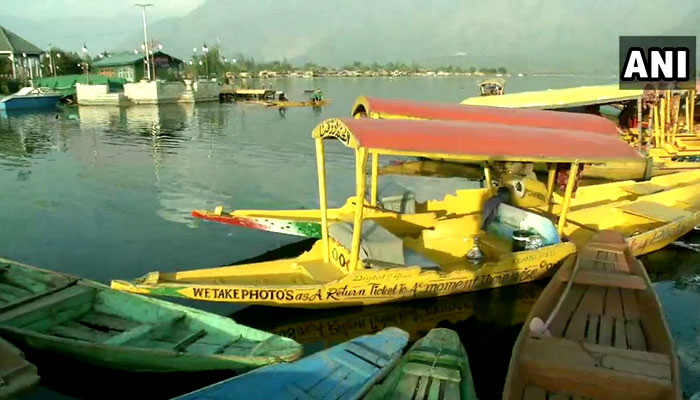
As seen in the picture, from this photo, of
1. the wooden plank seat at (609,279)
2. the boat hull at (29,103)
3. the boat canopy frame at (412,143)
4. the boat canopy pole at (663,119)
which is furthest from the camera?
the boat hull at (29,103)

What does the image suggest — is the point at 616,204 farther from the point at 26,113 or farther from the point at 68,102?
the point at 68,102

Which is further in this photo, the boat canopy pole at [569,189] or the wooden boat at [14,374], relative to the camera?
the boat canopy pole at [569,189]

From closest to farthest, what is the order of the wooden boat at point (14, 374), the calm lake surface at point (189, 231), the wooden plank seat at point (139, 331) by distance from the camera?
the wooden boat at point (14, 374) < the wooden plank seat at point (139, 331) < the calm lake surface at point (189, 231)

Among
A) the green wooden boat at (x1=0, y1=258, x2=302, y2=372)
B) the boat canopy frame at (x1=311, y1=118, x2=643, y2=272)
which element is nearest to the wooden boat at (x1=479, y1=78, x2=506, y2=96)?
the boat canopy frame at (x1=311, y1=118, x2=643, y2=272)

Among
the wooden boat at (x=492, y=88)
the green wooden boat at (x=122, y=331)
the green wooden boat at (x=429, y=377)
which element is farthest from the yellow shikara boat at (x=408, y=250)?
the wooden boat at (x=492, y=88)

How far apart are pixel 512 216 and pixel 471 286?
242 centimetres

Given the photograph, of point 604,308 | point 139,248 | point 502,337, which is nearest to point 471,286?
→ point 502,337

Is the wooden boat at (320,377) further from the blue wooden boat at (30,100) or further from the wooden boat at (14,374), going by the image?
the blue wooden boat at (30,100)

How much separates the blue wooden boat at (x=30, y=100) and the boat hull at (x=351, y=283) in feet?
157

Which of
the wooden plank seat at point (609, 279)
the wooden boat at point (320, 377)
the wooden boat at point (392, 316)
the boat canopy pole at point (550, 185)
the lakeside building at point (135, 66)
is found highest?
the lakeside building at point (135, 66)

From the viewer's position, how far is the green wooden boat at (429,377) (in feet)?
18.6

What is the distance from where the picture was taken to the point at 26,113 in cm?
4788

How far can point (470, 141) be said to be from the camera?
918 cm

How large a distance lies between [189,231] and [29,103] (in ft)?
145
